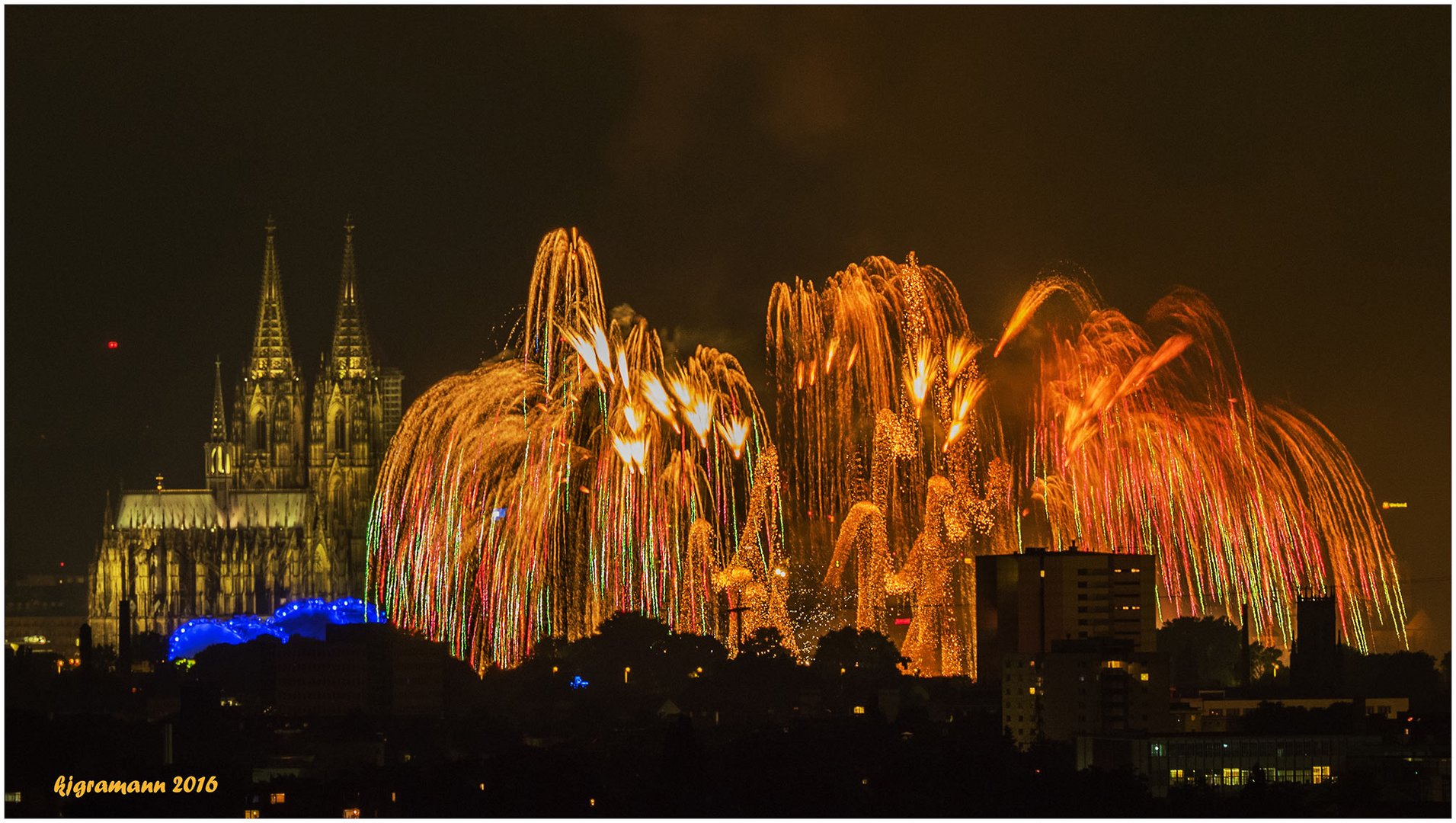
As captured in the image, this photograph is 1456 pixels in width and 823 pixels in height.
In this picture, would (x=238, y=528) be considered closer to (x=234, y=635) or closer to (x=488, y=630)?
(x=234, y=635)

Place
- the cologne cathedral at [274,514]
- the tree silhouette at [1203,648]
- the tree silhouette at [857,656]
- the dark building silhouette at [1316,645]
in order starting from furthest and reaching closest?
the cologne cathedral at [274,514] → the tree silhouette at [1203,648] → the dark building silhouette at [1316,645] → the tree silhouette at [857,656]

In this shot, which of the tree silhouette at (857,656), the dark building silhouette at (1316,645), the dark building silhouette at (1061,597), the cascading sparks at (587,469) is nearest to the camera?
the cascading sparks at (587,469)

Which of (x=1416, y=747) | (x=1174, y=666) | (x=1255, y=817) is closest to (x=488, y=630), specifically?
(x=1174, y=666)

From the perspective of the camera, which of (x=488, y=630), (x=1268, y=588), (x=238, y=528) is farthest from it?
(x=238, y=528)

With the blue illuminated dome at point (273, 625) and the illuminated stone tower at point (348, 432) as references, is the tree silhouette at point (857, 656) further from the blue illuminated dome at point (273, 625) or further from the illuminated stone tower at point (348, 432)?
the illuminated stone tower at point (348, 432)

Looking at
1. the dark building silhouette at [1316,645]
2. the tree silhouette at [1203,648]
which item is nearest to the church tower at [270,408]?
the tree silhouette at [1203,648]

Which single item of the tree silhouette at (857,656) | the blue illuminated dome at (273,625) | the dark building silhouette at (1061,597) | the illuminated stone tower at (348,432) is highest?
the illuminated stone tower at (348,432)

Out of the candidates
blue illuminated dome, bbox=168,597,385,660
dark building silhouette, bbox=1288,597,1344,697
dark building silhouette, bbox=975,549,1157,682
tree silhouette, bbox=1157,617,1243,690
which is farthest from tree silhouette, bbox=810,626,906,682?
blue illuminated dome, bbox=168,597,385,660
